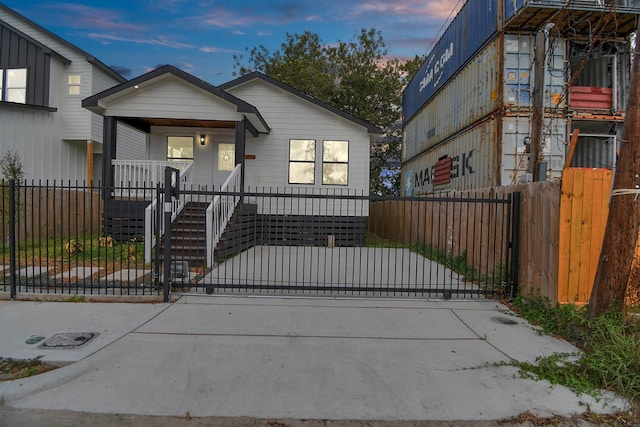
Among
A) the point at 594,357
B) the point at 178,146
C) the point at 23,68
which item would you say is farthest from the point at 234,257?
the point at 23,68

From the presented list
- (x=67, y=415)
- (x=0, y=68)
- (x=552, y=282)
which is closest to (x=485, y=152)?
(x=552, y=282)

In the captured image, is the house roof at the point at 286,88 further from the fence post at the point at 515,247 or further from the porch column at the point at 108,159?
the fence post at the point at 515,247

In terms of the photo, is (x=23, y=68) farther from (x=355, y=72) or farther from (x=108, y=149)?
(x=355, y=72)

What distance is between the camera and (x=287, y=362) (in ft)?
12.8

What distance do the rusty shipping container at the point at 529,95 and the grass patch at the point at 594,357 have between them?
4.28 metres

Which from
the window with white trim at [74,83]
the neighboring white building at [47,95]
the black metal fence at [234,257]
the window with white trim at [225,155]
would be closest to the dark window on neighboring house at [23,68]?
the neighboring white building at [47,95]

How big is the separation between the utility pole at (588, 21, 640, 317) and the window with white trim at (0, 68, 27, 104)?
60.6 ft

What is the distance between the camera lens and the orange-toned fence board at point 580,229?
5.27 meters

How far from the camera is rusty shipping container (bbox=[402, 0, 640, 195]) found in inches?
404

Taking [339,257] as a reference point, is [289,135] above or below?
above

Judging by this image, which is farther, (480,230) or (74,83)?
(74,83)

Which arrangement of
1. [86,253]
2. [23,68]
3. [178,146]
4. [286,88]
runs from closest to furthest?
[86,253], [286,88], [178,146], [23,68]

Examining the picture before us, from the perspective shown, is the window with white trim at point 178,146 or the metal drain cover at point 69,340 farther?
the window with white trim at point 178,146

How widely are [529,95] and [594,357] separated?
8691 mm
